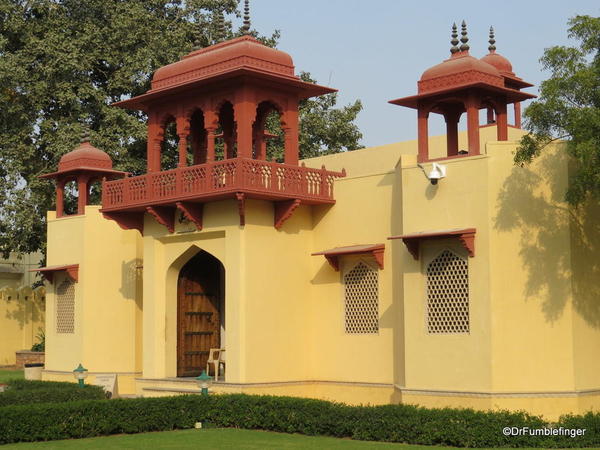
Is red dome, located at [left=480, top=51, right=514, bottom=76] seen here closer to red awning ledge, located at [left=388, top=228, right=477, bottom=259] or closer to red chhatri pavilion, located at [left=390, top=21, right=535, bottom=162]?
red chhatri pavilion, located at [left=390, top=21, right=535, bottom=162]

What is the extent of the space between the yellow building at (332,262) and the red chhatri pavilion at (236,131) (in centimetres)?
5

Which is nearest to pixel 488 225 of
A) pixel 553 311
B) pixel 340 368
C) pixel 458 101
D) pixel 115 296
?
pixel 553 311

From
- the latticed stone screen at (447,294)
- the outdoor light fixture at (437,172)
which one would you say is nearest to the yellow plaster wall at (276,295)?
the latticed stone screen at (447,294)

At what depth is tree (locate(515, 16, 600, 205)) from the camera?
15.4 m

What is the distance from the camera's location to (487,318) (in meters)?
17.0

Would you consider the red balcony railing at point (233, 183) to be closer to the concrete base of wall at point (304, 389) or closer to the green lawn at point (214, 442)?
the concrete base of wall at point (304, 389)

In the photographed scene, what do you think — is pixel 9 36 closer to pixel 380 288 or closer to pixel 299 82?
pixel 299 82

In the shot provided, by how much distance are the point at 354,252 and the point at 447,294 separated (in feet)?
8.97

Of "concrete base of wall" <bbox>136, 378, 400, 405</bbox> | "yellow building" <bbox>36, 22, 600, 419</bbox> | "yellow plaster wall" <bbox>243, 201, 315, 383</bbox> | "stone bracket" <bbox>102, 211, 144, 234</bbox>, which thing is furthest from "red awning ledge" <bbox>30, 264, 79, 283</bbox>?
"yellow plaster wall" <bbox>243, 201, 315, 383</bbox>

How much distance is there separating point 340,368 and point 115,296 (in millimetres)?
7127

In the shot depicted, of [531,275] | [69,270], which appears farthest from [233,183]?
[69,270]

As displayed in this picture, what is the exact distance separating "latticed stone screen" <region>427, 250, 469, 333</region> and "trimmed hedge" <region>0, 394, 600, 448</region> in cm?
173

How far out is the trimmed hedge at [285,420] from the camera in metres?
15.3

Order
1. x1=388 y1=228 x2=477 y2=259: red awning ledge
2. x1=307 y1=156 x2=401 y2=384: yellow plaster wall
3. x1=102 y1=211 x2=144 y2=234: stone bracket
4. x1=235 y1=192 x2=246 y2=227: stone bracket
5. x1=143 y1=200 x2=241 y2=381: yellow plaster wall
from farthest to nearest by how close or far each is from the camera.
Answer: x1=102 y1=211 x2=144 y2=234: stone bracket, x1=143 y1=200 x2=241 y2=381: yellow plaster wall, x1=307 y1=156 x2=401 y2=384: yellow plaster wall, x1=235 y1=192 x2=246 y2=227: stone bracket, x1=388 y1=228 x2=477 y2=259: red awning ledge
